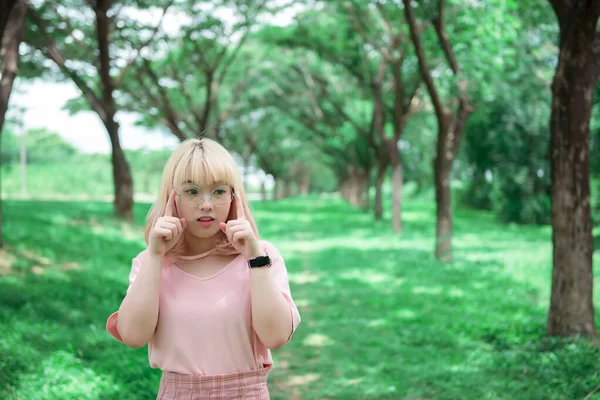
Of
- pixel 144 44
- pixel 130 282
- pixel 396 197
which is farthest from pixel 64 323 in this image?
pixel 396 197

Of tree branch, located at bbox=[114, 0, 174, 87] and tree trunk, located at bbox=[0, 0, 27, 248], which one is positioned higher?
tree branch, located at bbox=[114, 0, 174, 87]

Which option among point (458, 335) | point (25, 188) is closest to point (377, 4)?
point (458, 335)

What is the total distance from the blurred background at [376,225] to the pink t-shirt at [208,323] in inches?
114

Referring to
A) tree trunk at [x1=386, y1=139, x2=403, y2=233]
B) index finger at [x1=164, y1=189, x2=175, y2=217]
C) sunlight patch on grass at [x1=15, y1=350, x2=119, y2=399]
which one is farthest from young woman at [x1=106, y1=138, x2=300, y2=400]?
tree trunk at [x1=386, y1=139, x2=403, y2=233]

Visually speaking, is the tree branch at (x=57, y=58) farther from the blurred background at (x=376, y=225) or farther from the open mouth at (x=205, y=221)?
the open mouth at (x=205, y=221)

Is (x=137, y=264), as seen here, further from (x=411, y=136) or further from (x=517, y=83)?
(x=411, y=136)

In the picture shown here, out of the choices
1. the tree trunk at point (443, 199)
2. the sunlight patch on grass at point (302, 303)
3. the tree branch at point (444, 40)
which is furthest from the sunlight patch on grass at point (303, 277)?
the tree branch at point (444, 40)

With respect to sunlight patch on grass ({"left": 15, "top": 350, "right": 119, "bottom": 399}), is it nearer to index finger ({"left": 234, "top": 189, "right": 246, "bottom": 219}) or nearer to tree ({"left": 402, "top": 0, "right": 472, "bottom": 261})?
index finger ({"left": 234, "top": 189, "right": 246, "bottom": 219})

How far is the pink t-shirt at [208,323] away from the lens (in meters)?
2.13

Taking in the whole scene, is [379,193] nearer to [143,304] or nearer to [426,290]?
[426,290]

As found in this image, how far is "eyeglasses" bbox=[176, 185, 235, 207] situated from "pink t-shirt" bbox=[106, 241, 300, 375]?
A: 258mm

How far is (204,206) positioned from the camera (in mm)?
2111

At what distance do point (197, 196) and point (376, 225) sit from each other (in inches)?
829

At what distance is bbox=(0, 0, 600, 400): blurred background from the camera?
218 inches
